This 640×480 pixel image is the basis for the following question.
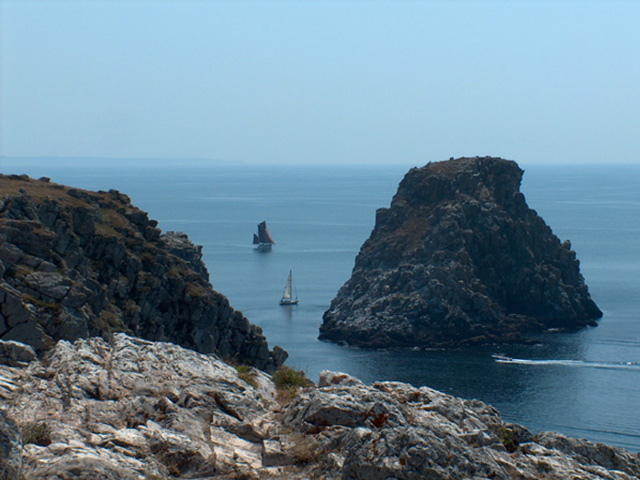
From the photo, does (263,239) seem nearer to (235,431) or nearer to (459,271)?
(459,271)

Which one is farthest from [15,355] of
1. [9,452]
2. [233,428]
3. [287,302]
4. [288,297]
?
[288,297]

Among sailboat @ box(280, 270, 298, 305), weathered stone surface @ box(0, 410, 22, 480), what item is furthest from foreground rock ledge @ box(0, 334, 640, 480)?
sailboat @ box(280, 270, 298, 305)

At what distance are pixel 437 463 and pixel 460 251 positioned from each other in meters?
106

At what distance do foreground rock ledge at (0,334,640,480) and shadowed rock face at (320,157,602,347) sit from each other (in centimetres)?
9029

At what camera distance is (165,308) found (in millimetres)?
53625

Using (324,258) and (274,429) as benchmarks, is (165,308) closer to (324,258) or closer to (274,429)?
(274,429)

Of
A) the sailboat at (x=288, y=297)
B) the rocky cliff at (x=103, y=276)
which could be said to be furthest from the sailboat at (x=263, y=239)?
the rocky cliff at (x=103, y=276)

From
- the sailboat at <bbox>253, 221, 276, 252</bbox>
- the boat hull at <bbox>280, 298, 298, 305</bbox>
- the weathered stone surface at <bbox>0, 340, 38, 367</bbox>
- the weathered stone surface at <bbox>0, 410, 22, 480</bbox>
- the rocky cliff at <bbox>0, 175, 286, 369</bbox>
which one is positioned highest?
the weathered stone surface at <bbox>0, 410, 22, 480</bbox>

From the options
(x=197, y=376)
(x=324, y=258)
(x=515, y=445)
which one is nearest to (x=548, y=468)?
(x=515, y=445)

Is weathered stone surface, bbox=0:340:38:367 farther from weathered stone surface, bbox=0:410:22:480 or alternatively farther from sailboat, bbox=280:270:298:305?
sailboat, bbox=280:270:298:305

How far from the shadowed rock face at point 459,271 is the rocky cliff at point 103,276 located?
53.3m

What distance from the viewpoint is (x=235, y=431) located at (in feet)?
48.3

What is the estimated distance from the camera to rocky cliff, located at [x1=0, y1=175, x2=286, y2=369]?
39.9 metres

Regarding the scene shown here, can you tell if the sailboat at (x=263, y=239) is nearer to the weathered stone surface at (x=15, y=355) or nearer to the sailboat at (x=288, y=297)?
the sailboat at (x=288, y=297)
